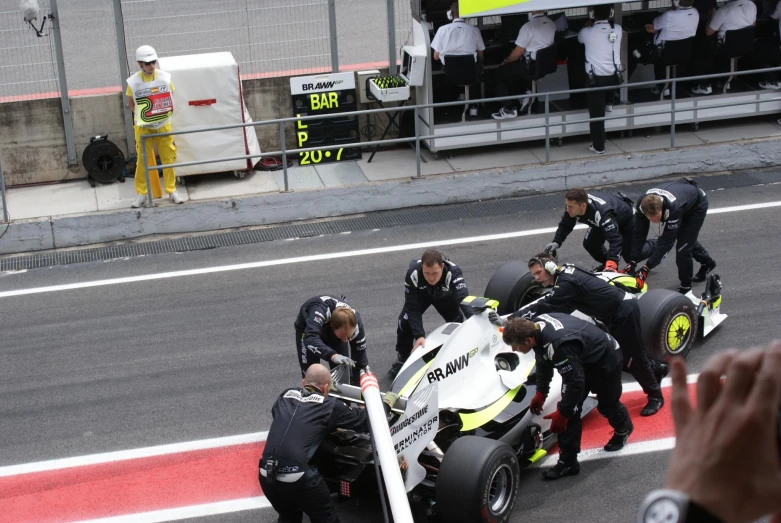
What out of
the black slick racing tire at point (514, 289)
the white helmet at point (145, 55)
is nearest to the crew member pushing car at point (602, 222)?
the black slick racing tire at point (514, 289)

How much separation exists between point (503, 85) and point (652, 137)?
2.38 metres

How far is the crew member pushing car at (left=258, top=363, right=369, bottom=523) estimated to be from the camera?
673 cm

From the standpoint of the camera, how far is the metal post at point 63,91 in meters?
13.5

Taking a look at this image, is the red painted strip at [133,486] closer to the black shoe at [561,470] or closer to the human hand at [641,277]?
the black shoe at [561,470]

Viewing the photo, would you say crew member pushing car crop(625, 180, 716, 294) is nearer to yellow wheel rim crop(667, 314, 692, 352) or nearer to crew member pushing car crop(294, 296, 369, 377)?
yellow wheel rim crop(667, 314, 692, 352)

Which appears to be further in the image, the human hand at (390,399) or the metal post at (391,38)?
the metal post at (391,38)

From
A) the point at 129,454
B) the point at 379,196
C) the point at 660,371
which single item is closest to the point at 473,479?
the point at 660,371

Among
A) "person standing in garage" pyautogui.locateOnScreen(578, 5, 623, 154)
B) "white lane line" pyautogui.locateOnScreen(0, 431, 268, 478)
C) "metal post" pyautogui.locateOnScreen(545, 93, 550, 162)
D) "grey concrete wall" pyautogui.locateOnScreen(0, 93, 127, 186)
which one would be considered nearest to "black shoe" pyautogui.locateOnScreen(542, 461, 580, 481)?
"white lane line" pyautogui.locateOnScreen(0, 431, 268, 478)

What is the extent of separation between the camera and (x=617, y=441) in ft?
26.5

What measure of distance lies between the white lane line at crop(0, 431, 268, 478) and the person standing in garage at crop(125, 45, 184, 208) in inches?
201

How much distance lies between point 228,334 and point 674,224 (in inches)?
187

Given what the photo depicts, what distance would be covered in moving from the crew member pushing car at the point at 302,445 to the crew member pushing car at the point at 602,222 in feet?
11.6

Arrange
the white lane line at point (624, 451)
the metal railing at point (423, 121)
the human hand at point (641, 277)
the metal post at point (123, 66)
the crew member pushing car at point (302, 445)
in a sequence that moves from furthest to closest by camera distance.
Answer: the metal post at point (123, 66), the metal railing at point (423, 121), the human hand at point (641, 277), the white lane line at point (624, 451), the crew member pushing car at point (302, 445)

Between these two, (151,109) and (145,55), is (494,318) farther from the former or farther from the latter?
(145,55)
